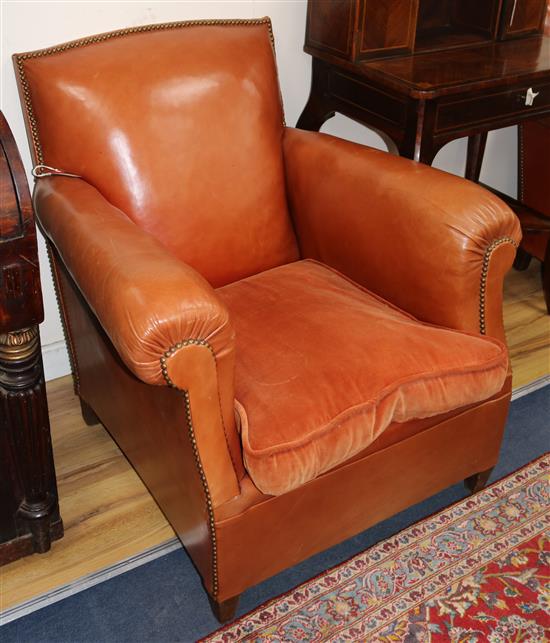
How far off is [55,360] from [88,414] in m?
0.25

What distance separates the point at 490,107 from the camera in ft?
5.93

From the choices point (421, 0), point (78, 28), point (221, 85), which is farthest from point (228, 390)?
point (421, 0)

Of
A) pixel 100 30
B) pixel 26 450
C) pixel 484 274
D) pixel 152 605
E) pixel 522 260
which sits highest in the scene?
pixel 100 30

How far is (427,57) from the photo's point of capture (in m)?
1.90

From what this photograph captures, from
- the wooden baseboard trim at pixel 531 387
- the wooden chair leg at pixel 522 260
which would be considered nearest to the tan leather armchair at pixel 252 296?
the wooden baseboard trim at pixel 531 387

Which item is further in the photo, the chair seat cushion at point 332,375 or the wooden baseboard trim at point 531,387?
the wooden baseboard trim at point 531,387

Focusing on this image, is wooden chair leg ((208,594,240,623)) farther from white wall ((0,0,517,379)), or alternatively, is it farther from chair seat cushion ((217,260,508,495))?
white wall ((0,0,517,379))

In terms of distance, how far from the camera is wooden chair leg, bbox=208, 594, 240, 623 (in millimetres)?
1384

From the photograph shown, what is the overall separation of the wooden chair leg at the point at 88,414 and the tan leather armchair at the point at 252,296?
0.41ft

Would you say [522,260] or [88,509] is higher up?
[522,260]

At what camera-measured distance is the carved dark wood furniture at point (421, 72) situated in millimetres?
1745

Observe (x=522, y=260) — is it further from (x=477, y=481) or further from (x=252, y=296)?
(x=252, y=296)

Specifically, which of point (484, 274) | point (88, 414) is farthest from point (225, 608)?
point (484, 274)

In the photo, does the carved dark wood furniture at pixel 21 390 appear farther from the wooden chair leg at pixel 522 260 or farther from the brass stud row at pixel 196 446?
the wooden chair leg at pixel 522 260
